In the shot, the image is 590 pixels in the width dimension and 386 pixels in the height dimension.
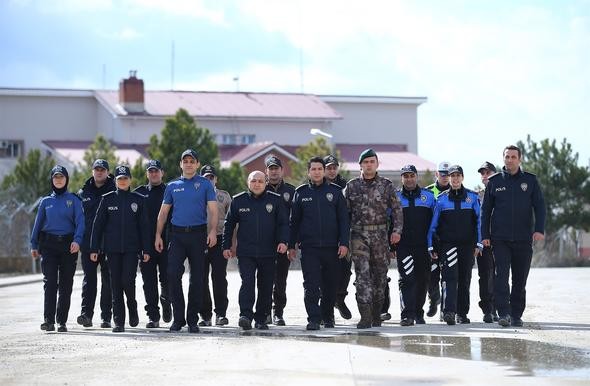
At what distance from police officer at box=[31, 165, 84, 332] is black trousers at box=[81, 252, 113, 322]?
42cm

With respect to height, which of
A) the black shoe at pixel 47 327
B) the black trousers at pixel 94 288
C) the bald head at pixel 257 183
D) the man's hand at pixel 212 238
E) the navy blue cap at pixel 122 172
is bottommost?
the black shoe at pixel 47 327

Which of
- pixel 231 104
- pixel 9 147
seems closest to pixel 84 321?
pixel 231 104

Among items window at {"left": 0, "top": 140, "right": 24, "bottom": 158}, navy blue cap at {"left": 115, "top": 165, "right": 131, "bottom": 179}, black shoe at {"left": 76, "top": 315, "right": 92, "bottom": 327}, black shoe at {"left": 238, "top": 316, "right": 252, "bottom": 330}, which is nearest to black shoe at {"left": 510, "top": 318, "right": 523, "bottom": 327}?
black shoe at {"left": 238, "top": 316, "right": 252, "bottom": 330}

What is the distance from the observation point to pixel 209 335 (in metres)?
16.0

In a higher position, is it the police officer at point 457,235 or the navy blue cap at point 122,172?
the navy blue cap at point 122,172

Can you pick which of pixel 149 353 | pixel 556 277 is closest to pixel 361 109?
pixel 556 277

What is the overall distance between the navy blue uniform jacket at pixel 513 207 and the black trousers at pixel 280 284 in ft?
8.83

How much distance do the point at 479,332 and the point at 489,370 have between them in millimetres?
3758

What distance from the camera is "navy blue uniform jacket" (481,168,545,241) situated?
16.9 m

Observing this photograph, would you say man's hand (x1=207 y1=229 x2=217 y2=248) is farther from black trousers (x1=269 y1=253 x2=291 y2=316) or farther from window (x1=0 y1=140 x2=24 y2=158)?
window (x1=0 y1=140 x2=24 y2=158)

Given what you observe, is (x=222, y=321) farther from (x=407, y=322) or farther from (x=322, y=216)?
(x=407, y=322)

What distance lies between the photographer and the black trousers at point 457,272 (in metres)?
17.4

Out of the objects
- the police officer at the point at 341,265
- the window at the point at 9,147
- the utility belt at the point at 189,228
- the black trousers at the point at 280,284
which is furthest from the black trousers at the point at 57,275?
the window at the point at 9,147

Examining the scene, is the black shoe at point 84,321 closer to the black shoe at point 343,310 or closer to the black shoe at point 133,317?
the black shoe at point 133,317
